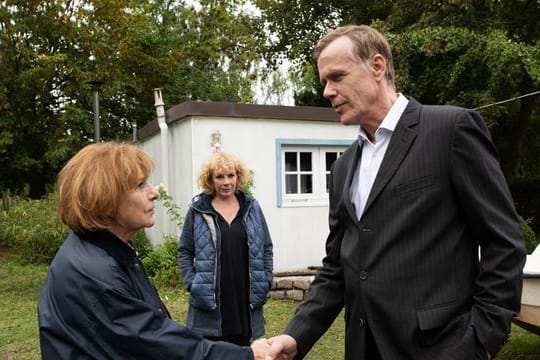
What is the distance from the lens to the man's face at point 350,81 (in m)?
2.00

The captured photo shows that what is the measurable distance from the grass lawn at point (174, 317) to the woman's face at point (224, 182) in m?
2.12

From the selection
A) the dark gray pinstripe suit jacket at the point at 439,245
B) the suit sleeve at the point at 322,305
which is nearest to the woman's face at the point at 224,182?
the suit sleeve at the point at 322,305

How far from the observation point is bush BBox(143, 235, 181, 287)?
28.2 feet

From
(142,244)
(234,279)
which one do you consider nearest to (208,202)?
(234,279)

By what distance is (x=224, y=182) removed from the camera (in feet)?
13.5

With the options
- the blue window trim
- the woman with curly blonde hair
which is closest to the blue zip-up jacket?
the woman with curly blonde hair

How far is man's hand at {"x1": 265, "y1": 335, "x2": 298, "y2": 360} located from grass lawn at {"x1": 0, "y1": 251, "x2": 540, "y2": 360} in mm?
3194

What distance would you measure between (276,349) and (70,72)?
49.3 ft

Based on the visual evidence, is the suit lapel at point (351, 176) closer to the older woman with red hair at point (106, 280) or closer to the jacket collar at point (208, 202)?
the older woman with red hair at point (106, 280)

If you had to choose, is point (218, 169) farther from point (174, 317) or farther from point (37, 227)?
point (37, 227)

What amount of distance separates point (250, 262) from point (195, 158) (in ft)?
16.3

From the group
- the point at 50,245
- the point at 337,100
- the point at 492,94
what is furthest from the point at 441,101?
the point at 337,100

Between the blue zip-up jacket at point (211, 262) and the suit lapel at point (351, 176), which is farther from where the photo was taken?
the blue zip-up jacket at point (211, 262)

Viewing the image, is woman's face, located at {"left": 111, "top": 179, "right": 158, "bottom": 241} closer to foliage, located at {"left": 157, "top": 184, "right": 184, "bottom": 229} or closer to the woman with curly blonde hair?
the woman with curly blonde hair
